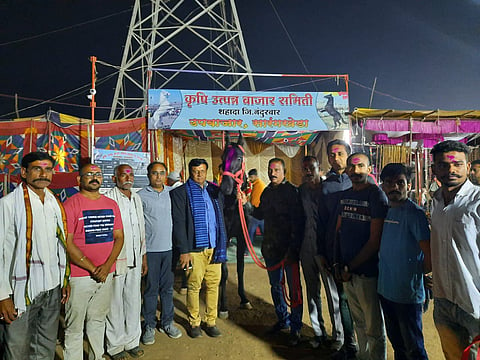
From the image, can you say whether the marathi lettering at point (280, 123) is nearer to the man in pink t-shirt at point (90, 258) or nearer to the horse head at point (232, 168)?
the horse head at point (232, 168)

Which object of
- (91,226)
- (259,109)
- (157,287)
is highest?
(259,109)

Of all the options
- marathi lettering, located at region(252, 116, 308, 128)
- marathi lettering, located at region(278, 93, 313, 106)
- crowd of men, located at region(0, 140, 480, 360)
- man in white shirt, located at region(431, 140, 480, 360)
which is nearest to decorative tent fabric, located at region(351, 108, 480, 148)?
marathi lettering, located at region(278, 93, 313, 106)

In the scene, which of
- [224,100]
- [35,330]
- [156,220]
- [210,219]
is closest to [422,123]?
[224,100]

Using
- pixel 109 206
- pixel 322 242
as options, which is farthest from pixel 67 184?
pixel 322 242

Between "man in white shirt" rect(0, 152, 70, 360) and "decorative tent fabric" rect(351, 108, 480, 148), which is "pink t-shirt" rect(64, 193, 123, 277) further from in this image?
"decorative tent fabric" rect(351, 108, 480, 148)

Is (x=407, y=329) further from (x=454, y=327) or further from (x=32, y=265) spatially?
(x=32, y=265)

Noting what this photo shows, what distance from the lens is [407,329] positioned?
1.97 meters

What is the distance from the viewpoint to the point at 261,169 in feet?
29.9

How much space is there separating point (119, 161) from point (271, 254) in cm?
334

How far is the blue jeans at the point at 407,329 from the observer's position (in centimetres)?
195

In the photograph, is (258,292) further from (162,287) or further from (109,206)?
(109,206)

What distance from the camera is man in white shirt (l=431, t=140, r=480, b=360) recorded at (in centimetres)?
156

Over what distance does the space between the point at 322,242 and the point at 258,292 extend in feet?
7.55

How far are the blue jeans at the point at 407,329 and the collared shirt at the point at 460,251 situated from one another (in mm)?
319
